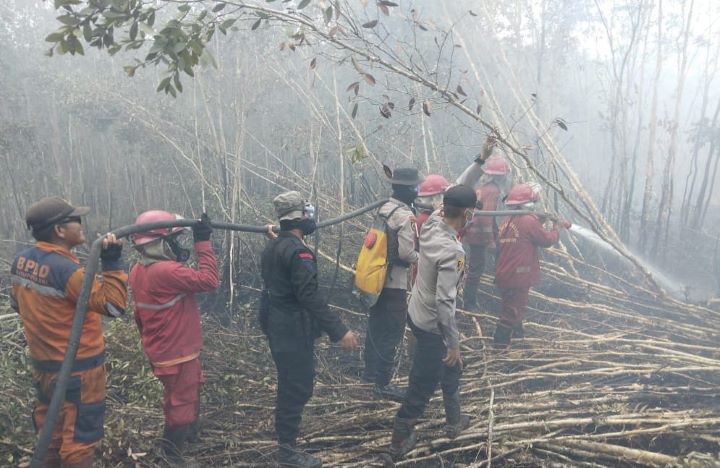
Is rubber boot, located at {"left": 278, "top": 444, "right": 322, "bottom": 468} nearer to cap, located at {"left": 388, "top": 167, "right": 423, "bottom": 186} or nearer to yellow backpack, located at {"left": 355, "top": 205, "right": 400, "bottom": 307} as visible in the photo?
yellow backpack, located at {"left": 355, "top": 205, "right": 400, "bottom": 307}

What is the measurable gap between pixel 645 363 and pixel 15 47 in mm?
13258

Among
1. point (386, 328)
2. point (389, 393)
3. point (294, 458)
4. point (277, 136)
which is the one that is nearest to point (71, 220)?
point (294, 458)

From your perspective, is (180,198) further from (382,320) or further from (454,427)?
(454,427)

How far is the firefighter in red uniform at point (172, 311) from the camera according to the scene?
2.94 m

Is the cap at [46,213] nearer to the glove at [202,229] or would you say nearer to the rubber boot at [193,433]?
the glove at [202,229]

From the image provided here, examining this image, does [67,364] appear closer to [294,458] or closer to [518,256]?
[294,458]

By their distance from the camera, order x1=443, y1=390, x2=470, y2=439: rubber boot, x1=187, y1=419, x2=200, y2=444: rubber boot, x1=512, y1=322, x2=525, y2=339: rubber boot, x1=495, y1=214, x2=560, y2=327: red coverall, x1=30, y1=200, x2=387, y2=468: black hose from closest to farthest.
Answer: x1=30, y1=200, x2=387, y2=468: black hose < x1=443, y1=390, x2=470, y2=439: rubber boot < x1=187, y1=419, x2=200, y2=444: rubber boot < x1=495, y1=214, x2=560, y2=327: red coverall < x1=512, y1=322, x2=525, y2=339: rubber boot

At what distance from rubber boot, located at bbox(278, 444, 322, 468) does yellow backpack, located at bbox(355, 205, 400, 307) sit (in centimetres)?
125

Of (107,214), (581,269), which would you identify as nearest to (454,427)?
(581,269)

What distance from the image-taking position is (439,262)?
299 cm

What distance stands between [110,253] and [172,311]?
67 centimetres

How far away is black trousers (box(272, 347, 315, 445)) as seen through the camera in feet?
10.3

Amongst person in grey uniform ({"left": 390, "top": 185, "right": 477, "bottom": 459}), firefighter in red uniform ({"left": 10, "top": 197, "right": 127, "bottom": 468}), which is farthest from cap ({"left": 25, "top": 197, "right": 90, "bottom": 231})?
person in grey uniform ({"left": 390, "top": 185, "right": 477, "bottom": 459})

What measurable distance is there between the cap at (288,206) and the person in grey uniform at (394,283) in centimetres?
98
